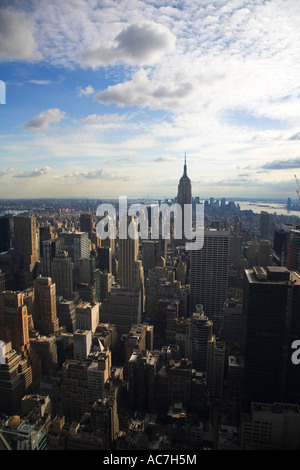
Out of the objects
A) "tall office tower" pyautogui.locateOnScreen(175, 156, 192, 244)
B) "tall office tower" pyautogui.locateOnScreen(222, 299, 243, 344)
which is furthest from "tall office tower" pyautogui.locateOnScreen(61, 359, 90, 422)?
"tall office tower" pyautogui.locateOnScreen(175, 156, 192, 244)

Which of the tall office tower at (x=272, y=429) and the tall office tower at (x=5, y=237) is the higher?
the tall office tower at (x=5, y=237)

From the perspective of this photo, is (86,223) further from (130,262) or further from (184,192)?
(130,262)

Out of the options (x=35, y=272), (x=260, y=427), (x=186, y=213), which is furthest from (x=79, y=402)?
(x=186, y=213)

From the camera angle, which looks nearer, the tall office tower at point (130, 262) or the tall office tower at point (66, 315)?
the tall office tower at point (66, 315)

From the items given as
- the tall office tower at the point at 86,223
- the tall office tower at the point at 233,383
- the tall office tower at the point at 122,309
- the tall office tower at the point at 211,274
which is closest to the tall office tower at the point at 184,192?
the tall office tower at the point at 86,223

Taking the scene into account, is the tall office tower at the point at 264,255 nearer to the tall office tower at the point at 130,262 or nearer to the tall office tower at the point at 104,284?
the tall office tower at the point at 130,262

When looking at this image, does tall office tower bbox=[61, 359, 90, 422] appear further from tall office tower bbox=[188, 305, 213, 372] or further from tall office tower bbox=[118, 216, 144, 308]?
tall office tower bbox=[118, 216, 144, 308]
